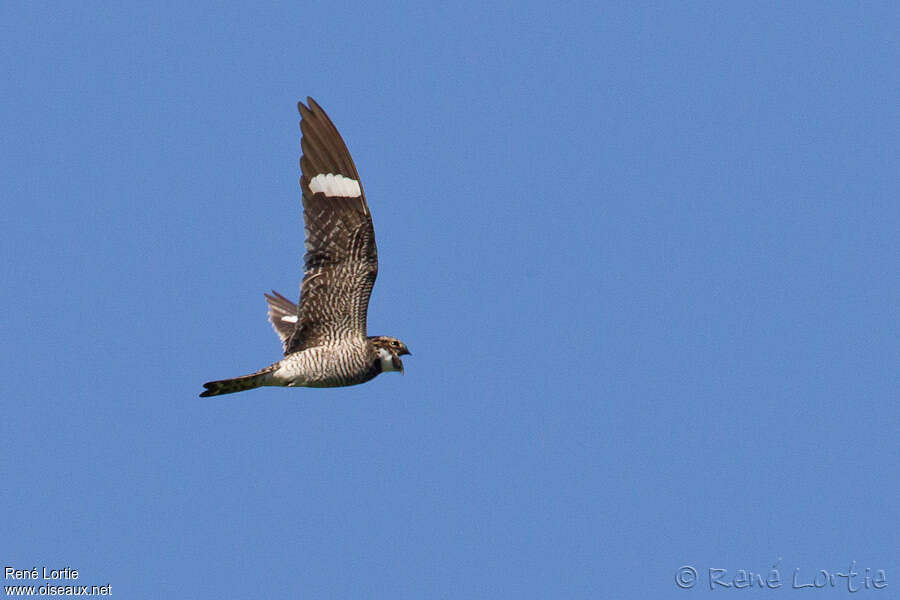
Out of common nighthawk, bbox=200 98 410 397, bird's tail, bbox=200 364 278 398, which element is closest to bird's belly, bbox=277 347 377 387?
common nighthawk, bbox=200 98 410 397

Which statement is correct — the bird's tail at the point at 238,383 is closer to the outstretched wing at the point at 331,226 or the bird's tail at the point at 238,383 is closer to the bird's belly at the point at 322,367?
the bird's belly at the point at 322,367

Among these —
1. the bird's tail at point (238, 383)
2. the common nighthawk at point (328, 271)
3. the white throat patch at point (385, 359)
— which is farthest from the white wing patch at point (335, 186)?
the bird's tail at point (238, 383)

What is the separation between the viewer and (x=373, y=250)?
11.4m

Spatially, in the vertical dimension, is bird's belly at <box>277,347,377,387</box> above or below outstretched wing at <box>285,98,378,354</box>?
below

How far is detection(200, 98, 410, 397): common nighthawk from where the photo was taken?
11312 mm

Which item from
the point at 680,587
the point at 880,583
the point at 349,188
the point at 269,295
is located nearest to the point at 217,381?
the point at 349,188

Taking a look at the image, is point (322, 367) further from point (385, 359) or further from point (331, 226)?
point (331, 226)

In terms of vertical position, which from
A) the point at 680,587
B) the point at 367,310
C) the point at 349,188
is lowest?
the point at 680,587

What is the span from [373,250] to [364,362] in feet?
3.68

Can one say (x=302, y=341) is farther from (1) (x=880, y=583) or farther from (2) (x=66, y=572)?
(1) (x=880, y=583)

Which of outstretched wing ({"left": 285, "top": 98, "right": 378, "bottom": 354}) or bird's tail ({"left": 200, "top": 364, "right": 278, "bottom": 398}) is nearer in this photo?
bird's tail ({"left": 200, "top": 364, "right": 278, "bottom": 398})

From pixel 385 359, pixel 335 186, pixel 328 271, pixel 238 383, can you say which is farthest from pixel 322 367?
pixel 335 186

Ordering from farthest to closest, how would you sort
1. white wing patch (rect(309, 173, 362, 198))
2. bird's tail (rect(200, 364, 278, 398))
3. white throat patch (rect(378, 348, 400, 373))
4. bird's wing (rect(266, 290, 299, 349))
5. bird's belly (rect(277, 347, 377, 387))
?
bird's wing (rect(266, 290, 299, 349))
white throat patch (rect(378, 348, 400, 373))
bird's belly (rect(277, 347, 377, 387))
white wing patch (rect(309, 173, 362, 198))
bird's tail (rect(200, 364, 278, 398))

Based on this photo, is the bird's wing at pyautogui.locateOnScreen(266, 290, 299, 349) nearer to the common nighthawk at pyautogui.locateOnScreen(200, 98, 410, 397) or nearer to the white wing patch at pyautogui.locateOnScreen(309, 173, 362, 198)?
the common nighthawk at pyautogui.locateOnScreen(200, 98, 410, 397)
